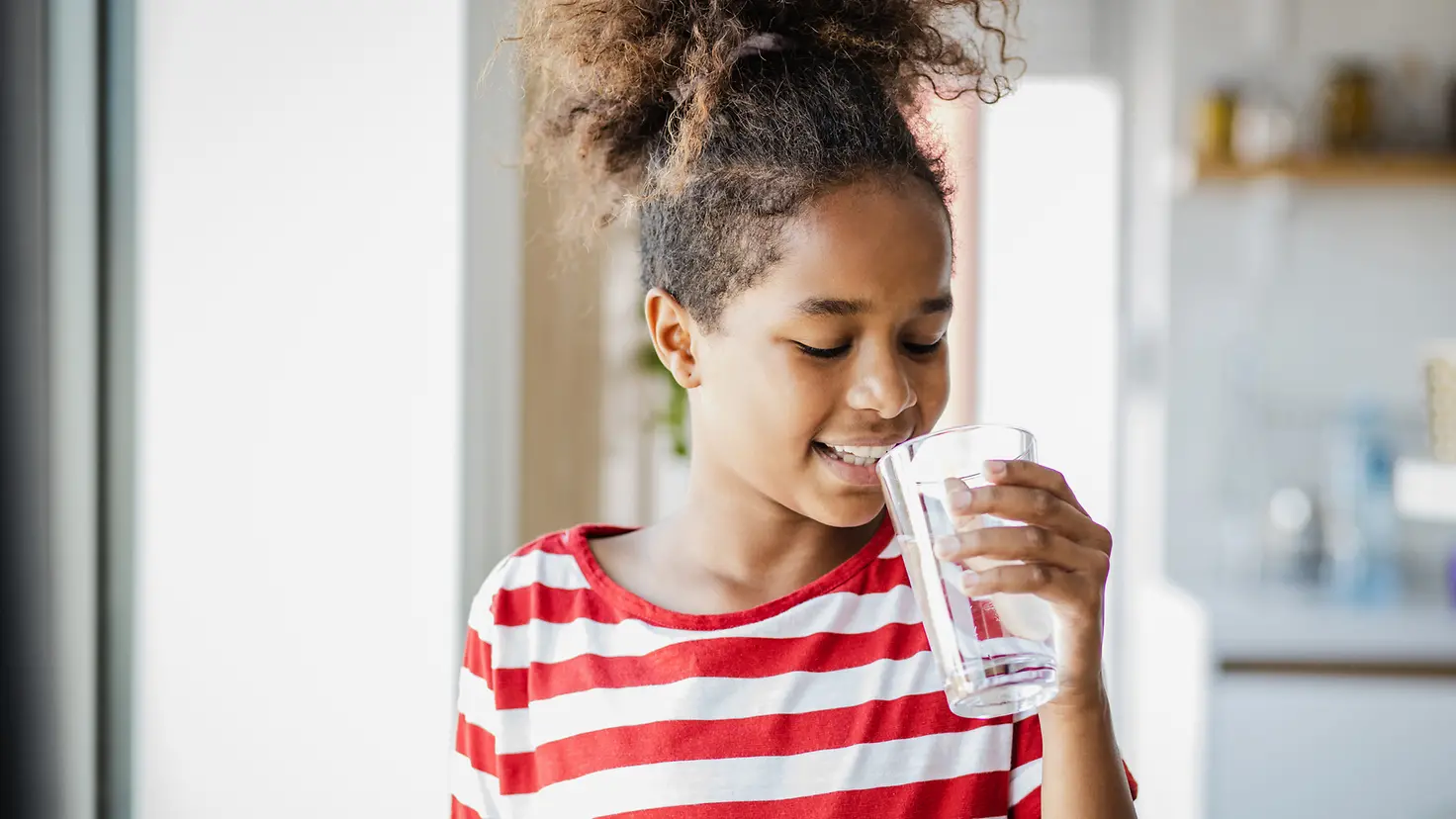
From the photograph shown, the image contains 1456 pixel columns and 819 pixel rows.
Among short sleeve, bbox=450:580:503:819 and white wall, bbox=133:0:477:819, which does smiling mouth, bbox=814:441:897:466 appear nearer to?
short sleeve, bbox=450:580:503:819

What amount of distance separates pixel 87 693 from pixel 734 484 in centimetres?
73

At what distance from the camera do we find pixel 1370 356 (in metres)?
2.56

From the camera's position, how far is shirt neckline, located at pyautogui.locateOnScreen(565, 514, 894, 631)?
0.86m

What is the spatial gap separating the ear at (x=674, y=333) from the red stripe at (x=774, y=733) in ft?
0.82

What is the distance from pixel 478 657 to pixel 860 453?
1.16ft

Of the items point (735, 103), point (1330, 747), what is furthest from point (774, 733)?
point (1330, 747)

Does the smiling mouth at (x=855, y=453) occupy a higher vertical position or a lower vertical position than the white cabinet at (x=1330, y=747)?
higher

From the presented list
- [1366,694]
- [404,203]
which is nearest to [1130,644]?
[1366,694]

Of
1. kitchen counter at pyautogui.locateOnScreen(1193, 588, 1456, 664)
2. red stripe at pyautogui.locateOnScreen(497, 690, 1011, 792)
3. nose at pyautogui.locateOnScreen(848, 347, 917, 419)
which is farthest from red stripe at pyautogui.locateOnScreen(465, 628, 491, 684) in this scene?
kitchen counter at pyautogui.locateOnScreen(1193, 588, 1456, 664)

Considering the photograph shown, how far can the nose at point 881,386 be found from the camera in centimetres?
74

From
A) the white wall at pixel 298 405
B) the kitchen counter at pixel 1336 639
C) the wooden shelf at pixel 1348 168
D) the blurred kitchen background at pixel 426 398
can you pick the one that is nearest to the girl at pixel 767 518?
the blurred kitchen background at pixel 426 398

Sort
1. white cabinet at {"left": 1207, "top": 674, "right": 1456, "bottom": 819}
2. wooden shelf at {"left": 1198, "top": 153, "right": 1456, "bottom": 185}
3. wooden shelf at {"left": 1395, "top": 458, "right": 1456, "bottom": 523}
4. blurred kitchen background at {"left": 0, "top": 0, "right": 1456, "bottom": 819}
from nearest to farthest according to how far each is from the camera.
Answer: blurred kitchen background at {"left": 0, "top": 0, "right": 1456, "bottom": 819} → wooden shelf at {"left": 1395, "top": 458, "right": 1456, "bottom": 523} → white cabinet at {"left": 1207, "top": 674, "right": 1456, "bottom": 819} → wooden shelf at {"left": 1198, "top": 153, "right": 1456, "bottom": 185}

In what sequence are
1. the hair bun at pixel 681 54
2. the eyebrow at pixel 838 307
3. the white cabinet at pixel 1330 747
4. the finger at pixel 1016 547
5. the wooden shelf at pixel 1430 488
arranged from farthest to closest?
the white cabinet at pixel 1330 747
the wooden shelf at pixel 1430 488
the hair bun at pixel 681 54
the eyebrow at pixel 838 307
the finger at pixel 1016 547

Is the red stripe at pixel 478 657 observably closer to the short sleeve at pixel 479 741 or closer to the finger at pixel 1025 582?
Result: the short sleeve at pixel 479 741
